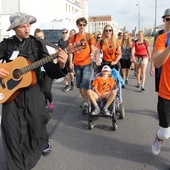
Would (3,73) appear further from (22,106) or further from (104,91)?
(104,91)

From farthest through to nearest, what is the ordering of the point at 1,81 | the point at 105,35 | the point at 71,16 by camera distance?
the point at 71,16 → the point at 105,35 → the point at 1,81

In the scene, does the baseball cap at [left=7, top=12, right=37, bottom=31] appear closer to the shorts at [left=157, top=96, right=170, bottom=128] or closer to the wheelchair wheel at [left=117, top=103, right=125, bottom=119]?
the shorts at [left=157, top=96, right=170, bottom=128]

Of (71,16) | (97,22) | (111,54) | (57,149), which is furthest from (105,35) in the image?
(97,22)

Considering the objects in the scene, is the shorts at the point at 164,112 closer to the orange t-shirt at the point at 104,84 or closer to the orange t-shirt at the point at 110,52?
the orange t-shirt at the point at 104,84

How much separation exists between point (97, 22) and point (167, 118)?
125 meters

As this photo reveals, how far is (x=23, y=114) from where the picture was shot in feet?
10.2

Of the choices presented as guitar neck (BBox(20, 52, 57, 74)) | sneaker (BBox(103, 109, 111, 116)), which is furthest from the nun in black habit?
sneaker (BBox(103, 109, 111, 116))

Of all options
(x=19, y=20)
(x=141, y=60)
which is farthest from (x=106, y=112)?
(x=141, y=60)

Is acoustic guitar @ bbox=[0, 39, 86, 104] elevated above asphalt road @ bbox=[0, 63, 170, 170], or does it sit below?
above

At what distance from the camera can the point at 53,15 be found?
5694 cm

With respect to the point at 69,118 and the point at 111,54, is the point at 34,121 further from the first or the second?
the point at 111,54

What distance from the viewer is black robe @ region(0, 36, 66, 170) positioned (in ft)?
9.96

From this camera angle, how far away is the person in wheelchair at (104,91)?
4.74m

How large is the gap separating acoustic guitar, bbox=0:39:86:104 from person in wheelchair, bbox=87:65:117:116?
1.98m
